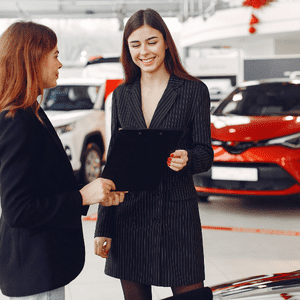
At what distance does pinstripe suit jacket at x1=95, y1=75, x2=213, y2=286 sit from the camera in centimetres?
159

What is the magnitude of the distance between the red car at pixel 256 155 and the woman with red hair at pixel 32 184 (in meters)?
3.37

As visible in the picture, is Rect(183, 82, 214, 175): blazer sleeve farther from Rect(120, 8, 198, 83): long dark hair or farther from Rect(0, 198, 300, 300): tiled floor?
Rect(0, 198, 300, 300): tiled floor

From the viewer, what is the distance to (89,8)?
14.0 meters

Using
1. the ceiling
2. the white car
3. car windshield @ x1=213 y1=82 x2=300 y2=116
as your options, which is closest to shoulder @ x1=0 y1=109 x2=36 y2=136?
car windshield @ x1=213 y1=82 x2=300 y2=116

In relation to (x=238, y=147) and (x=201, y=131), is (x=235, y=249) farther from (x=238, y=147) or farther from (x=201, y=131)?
(x=201, y=131)

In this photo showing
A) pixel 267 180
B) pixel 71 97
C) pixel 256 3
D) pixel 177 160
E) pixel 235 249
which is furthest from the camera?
pixel 256 3

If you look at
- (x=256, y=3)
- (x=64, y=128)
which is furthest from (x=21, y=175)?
(x=256, y=3)

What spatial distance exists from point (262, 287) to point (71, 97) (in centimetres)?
617

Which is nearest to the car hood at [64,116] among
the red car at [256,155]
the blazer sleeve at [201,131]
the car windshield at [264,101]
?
the car windshield at [264,101]

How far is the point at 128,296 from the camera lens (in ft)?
5.52

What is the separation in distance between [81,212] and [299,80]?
472 cm

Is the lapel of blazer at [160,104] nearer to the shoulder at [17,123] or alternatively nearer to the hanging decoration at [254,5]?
the shoulder at [17,123]

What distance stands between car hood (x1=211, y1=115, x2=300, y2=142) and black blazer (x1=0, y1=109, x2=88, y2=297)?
3431mm

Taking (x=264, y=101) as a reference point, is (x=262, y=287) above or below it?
below
